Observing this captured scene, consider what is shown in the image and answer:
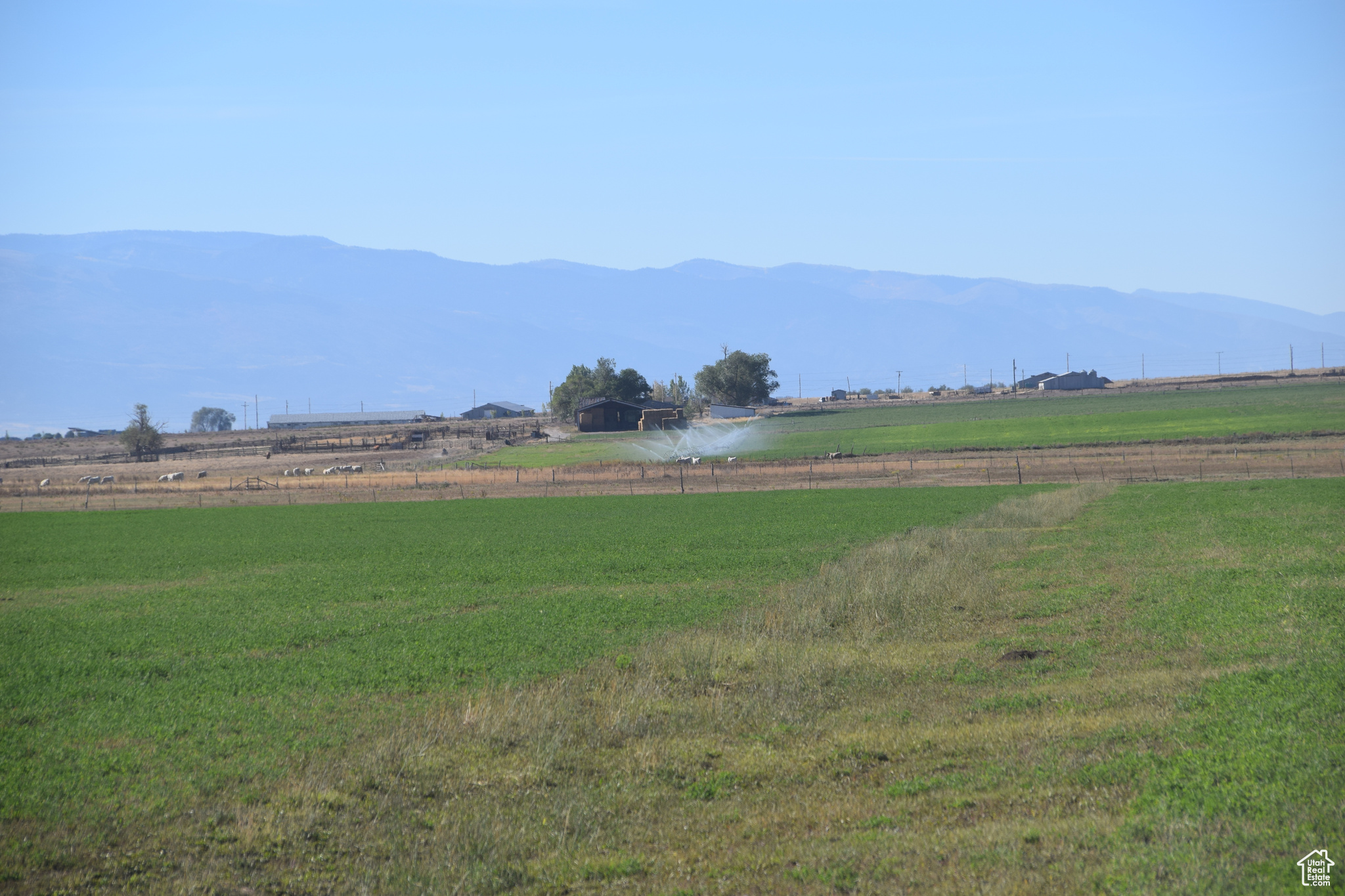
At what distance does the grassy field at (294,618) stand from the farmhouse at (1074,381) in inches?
5743

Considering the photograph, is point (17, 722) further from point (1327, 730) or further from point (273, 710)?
point (1327, 730)

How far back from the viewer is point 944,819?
10820 mm

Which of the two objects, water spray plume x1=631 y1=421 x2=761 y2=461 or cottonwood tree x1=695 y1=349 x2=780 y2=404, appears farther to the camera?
cottonwood tree x1=695 y1=349 x2=780 y2=404

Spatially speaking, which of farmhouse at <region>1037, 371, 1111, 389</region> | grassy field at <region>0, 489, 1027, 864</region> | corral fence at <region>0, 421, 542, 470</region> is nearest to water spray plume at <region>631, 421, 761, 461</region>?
corral fence at <region>0, 421, 542, 470</region>

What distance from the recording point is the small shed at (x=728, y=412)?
15489 cm

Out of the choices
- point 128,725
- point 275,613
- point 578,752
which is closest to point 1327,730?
point 578,752

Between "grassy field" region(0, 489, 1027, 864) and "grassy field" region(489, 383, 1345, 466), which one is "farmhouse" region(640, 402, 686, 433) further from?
"grassy field" region(0, 489, 1027, 864)

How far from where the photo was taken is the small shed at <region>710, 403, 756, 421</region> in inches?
6098

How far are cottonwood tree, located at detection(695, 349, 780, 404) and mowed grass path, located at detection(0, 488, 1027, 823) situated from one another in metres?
117

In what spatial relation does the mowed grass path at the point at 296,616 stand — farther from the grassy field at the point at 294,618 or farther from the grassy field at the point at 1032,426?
the grassy field at the point at 1032,426

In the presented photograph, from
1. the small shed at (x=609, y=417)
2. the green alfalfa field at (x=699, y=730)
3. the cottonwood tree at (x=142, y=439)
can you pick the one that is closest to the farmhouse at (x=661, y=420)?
the small shed at (x=609, y=417)

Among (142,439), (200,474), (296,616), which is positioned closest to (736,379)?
(200,474)

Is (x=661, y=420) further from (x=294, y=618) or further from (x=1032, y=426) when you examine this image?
(x=294, y=618)

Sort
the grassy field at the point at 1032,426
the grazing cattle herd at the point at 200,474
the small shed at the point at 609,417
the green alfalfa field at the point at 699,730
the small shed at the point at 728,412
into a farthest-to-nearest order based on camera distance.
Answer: the small shed at the point at 728,412 → the small shed at the point at 609,417 → the grazing cattle herd at the point at 200,474 → the grassy field at the point at 1032,426 → the green alfalfa field at the point at 699,730
